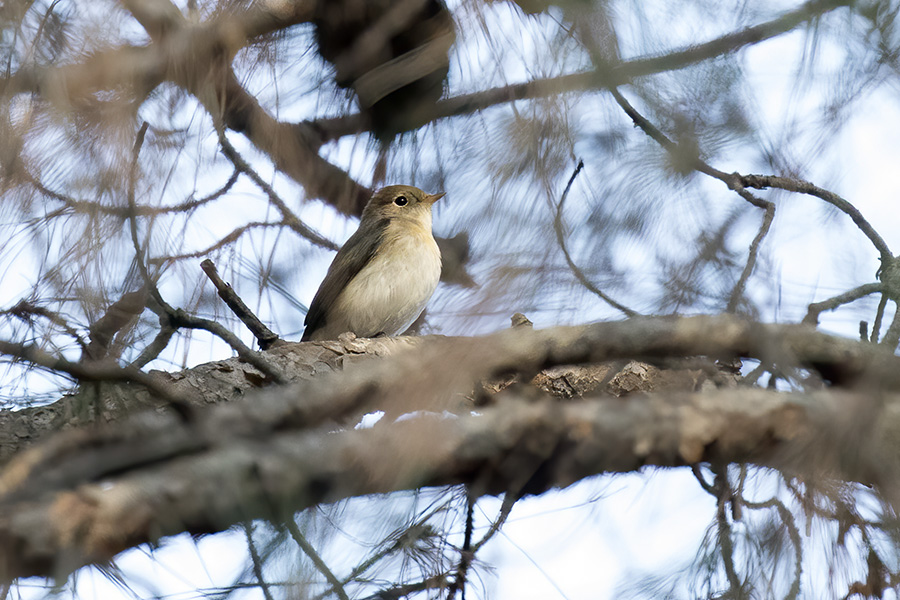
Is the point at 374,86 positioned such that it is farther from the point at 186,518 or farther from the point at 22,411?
the point at 22,411

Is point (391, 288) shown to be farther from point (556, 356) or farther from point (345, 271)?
point (556, 356)

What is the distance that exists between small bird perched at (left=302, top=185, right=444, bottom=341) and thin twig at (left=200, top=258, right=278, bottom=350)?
1801 millimetres

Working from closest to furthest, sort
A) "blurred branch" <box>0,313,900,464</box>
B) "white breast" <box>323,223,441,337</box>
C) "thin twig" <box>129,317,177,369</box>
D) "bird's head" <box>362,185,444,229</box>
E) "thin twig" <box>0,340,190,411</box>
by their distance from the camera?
"thin twig" <box>0,340,190,411</box> < "blurred branch" <box>0,313,900,464</box> < "thin twig" <box>129,317,177,369</box> < "bird's head" <box>362,185,444,229</box> < "white breast" <box>323,223,441,337</box>

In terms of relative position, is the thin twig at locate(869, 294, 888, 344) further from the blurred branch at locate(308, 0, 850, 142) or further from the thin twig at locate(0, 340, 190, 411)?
the thin twig at locate(0, 340, 190, 411)

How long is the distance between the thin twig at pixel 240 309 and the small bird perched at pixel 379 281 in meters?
1.80

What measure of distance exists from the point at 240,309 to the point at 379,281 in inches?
92.0

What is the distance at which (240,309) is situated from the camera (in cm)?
257

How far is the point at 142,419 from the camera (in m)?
1.53

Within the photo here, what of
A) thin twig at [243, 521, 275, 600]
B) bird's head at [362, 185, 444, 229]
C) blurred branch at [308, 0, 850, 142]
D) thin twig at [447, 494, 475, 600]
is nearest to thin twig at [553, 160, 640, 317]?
blurred branch at [308, 0, 850, 142]

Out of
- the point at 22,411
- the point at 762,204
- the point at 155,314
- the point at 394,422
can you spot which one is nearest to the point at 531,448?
the point at 394,422

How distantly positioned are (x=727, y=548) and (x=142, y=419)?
3.88 feet

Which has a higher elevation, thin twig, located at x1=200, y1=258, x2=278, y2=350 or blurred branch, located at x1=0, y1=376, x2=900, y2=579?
thin twig, located at x1=200, y1=258, x2=278, y2=350

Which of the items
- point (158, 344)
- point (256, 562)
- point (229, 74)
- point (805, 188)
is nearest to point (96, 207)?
point (229, 74)

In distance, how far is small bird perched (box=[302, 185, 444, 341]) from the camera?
188 inches
